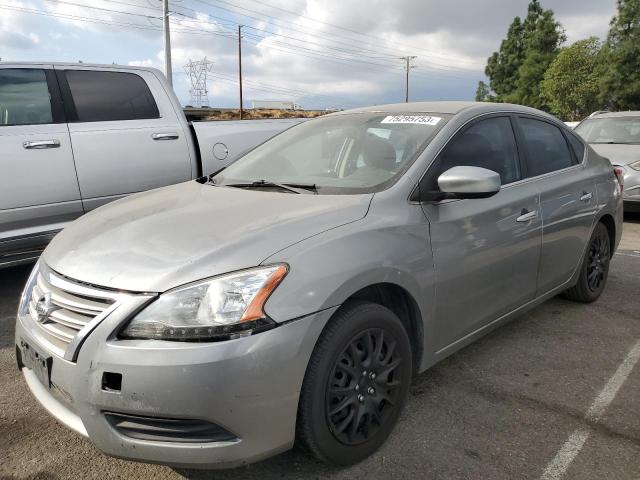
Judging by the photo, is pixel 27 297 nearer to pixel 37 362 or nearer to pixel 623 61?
pixel 37 362

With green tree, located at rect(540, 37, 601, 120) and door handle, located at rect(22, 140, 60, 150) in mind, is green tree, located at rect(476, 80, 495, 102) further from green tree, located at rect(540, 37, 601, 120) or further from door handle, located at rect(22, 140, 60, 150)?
door handle, located at rect(22, 140, 60, 150)

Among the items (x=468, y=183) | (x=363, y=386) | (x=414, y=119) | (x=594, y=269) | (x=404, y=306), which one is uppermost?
(x=414, y=119)

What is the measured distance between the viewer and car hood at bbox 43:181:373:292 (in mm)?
2064

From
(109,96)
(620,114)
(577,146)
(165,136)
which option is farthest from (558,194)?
(620,114)

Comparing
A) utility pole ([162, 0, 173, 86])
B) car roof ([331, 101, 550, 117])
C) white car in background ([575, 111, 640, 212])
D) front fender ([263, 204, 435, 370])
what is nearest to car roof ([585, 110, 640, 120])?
white car in background ([575, 111, 640, 212])

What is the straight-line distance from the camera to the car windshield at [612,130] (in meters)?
9.45

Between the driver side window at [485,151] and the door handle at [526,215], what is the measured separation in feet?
0.68

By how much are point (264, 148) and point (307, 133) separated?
12.5 inches

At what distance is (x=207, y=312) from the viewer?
6.41 feet

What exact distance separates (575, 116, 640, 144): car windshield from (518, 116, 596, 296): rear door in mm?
6180

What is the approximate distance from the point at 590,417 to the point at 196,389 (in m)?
2.10

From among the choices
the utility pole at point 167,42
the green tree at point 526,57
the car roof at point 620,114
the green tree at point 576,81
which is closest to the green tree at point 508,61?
the green tree at point 526,57

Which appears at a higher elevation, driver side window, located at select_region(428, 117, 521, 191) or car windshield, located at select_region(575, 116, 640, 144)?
driver side window, located at select_region(428, 117, 521, 191)

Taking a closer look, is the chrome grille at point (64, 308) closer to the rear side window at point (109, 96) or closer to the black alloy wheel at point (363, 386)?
the black alloy wheel at point (363, 386)
